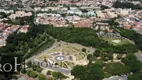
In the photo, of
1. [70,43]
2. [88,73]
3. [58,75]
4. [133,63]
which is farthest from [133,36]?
[58,75]

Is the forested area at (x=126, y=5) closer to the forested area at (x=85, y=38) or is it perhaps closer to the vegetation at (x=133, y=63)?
the forested area at (x=85, y=38)

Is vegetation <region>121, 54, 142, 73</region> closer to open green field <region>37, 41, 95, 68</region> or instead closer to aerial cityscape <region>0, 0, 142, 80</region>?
aerial cityscape <region>0, 0, 142, 80</region>

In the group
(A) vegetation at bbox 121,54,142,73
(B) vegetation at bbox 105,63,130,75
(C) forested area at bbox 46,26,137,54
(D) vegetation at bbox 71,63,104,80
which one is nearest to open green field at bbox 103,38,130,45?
(C) forested area at bbox 46,26,137,54

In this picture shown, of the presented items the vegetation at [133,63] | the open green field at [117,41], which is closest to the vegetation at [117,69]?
the vegetation at [133,63]

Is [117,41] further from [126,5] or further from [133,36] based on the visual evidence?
[126,5]

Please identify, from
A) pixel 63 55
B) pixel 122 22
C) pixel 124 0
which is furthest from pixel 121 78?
pixel 124 0

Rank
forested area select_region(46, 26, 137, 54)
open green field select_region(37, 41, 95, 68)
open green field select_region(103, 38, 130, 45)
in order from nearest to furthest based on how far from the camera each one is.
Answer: open green field select_region(37, 41, 95, 68)
forested area select_region(46, 26, 137, 54)
open green field select_region(103, 38, 130, 45)

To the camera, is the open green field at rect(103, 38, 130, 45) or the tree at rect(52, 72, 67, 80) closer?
the tree at rect(52, 72, 67, 80)

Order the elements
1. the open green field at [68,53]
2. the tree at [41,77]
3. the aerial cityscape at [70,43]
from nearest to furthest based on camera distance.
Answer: the tree at [41,77], the aerial cityscape at [70,43], the open green field at [68,53]
